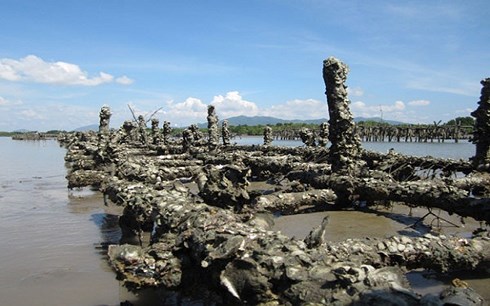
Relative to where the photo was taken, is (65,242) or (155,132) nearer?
(65,242)

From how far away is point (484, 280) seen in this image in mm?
5266

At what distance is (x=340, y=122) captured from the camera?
11742 millimetres

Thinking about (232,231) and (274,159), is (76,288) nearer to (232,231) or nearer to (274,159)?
(232,231)

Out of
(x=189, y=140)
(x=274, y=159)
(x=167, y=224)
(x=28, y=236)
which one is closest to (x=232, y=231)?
(x=167, y=224)

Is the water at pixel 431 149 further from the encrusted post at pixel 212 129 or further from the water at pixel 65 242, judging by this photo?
the water at pixel 65 242

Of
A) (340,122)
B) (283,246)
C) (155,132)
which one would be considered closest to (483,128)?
(340,122)

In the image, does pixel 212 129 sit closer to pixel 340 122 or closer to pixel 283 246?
pixel 340 122

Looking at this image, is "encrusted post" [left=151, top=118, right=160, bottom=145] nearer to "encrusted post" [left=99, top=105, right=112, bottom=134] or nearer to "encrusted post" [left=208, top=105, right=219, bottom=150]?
"encrusted post" [left=208, top=105, right=219, bottom=150]

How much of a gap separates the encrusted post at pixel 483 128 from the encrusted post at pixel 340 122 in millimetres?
4949

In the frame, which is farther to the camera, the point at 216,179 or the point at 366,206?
the point at 366,206

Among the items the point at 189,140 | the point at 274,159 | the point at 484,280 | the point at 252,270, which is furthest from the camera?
the point at 189,140

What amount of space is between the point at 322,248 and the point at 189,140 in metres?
22.1

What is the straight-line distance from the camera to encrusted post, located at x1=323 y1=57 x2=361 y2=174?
38.2ft

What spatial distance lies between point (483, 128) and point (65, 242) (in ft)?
43.0
